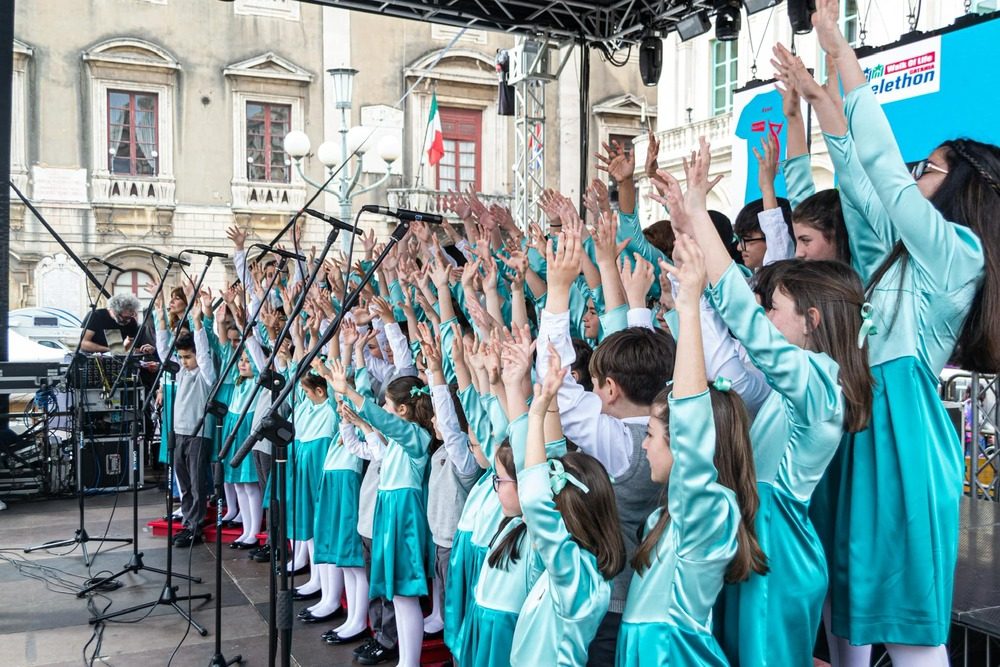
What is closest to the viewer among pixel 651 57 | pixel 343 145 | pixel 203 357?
pixel 203 357

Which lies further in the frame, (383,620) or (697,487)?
(383,620)

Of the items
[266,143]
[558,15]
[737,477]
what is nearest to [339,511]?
[737,477]

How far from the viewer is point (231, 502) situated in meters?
6.66

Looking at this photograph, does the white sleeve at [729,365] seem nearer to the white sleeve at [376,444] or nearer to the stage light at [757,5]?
the white sleeve at [376,444]

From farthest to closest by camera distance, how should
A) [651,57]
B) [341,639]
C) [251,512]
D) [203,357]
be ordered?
[651,57] < [203,357] < [251,512] < [341,639]

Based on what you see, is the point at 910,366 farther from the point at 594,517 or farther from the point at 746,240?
the point at 746,240

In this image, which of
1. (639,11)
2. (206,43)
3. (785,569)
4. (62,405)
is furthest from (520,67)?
(206,43)

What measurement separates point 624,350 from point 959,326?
816 millimetres

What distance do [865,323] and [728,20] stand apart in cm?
466

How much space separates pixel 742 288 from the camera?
2045mm

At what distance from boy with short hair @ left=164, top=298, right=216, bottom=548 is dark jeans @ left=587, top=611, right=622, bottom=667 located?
452cm

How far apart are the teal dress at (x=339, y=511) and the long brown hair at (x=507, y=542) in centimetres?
188

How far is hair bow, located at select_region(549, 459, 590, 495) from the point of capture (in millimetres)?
2184

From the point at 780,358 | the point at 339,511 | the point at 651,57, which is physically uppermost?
the point at 651,57
